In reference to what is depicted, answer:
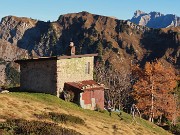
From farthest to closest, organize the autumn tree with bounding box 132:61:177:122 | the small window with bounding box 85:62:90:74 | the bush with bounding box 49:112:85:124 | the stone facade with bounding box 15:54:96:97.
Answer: the autumn tree with bounding box 132:61:177:122 → the small window with bounding box 85:62:90:74 → the stone facade with bounding box 15:54:96:97 → the bush with bounding box 49:112:85:124

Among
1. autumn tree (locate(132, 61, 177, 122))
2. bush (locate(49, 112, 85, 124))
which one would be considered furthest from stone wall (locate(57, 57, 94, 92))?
autumn tree (locate(132, 61, 177, 122))

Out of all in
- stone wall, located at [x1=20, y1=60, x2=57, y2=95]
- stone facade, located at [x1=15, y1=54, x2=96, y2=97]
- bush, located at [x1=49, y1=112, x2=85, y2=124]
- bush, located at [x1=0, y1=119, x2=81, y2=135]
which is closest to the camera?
bush, located at [x1=0, y1=119, x2=81, y2=135]

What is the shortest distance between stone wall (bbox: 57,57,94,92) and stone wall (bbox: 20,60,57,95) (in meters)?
0.67

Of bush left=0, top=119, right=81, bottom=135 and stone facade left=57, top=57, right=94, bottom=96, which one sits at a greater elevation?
stone facade left=57, top=57, right=94, bottom=96

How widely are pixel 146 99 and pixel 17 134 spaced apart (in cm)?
4218

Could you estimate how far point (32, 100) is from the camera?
40.1 meters

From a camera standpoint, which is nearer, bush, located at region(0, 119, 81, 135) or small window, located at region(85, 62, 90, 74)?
bush, located at region(0, 119, 81, 135)

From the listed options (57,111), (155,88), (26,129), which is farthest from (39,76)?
(155,88)

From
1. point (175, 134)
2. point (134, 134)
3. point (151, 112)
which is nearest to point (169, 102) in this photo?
point (151, 112)

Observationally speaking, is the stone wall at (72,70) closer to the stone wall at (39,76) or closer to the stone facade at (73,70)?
the stone facade at (73,70)

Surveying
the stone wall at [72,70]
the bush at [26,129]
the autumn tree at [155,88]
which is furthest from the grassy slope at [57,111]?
the autumn tree at [155,88]

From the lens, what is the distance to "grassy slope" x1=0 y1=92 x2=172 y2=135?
3241 centimetres

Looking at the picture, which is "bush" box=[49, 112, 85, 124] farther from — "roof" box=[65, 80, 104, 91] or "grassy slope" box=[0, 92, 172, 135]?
"roof" box=[65, 80, 104, 91]

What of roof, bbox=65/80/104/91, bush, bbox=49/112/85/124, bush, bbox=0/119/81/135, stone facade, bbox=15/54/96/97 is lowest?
bush, bbox=49/112/85/124
